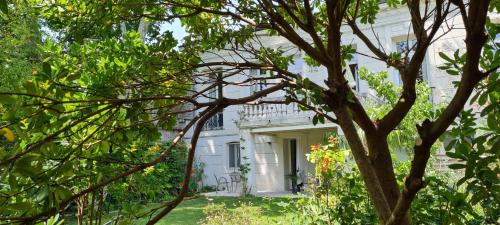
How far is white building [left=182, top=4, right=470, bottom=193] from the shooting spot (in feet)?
37.9

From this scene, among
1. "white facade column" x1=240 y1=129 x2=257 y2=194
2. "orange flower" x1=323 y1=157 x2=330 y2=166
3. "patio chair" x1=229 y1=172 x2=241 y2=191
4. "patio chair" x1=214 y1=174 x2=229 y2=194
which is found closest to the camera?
"orange flower" x1=323 y1=157 x2=330 y2=166

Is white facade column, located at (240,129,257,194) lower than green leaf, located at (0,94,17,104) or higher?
lower

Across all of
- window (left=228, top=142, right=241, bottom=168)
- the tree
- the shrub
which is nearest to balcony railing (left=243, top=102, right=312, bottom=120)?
window (left=228, top=142, right=241, bottom=168)

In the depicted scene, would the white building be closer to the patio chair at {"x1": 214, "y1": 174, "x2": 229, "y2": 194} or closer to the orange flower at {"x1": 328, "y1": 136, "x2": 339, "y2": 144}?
the patio chair at {"x1": 214, "y1": 174, "x2": 229, "y2": 194}

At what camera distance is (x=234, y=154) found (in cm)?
1639

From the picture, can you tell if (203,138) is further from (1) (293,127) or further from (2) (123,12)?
(2) (123,12)

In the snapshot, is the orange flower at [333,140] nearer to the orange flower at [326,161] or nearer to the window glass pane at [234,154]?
the orange flower at [326,161]

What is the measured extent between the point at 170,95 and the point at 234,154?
14114 millimetres

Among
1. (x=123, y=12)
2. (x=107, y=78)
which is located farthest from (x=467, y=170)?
(x=123, y=12)

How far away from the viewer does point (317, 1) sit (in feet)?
11.3

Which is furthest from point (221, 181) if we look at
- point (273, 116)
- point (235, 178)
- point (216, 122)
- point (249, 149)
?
point (273, 116)

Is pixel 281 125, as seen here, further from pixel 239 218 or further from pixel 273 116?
pixel 239 218

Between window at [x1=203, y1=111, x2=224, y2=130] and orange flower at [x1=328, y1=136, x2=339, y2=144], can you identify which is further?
window at [x1=203, y1=111, x2=224, y2=130]

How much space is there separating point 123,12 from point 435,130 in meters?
1.98
